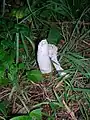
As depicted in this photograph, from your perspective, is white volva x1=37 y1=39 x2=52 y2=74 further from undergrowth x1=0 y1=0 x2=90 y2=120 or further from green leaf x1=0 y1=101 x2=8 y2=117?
green leaf x1=0 y1=101 x2=8 y2=117

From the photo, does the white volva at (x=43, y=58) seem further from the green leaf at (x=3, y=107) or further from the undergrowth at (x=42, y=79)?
the green leaf at (x=3, y=107)

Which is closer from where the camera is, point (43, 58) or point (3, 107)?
point (3, 107)

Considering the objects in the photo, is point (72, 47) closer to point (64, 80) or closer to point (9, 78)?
point (64, 80)

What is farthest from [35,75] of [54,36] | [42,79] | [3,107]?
[54,36]

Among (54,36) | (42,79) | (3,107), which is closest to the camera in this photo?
(3,107)

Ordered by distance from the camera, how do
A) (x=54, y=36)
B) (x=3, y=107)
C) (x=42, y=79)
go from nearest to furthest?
(x=3, y=107)
(x=42, y=79)
(x=54, y=36)

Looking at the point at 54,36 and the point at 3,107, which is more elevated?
the point at 54,36

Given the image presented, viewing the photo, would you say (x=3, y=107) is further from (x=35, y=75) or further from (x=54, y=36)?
(x=54, y=36)

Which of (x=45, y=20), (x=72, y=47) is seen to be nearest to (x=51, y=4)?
(x=45, y=20)
